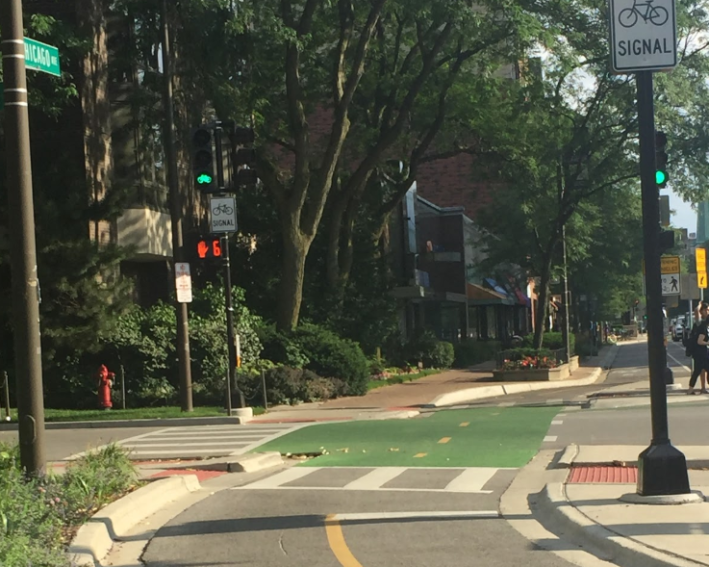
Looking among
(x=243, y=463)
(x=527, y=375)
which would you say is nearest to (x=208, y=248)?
(x=243, y=463)

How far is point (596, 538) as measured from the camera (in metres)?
8.02

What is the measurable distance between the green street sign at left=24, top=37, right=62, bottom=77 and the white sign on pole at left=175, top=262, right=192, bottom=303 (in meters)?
11.7

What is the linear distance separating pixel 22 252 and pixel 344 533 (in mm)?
3781

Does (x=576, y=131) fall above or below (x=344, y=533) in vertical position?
above

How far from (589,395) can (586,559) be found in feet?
62.6

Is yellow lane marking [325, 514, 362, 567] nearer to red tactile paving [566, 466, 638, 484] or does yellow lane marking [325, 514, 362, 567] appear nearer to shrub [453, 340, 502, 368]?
red tactile paving [566, 466, 638, 484]

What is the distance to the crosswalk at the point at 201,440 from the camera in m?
16.1

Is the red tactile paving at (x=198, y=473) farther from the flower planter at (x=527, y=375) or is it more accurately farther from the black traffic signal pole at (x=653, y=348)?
the flower planter at (x=527, y=375)

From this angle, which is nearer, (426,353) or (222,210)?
(222,210)

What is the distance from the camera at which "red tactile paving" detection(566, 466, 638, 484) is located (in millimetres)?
11039

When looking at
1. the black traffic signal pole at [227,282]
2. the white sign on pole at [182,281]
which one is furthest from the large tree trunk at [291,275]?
the white sign on pole at [182,281]

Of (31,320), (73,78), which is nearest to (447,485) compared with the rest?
(31,320)

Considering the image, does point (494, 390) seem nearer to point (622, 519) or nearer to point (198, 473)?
point (198, 473)

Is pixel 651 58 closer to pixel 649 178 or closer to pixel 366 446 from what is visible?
pixel 649 178
